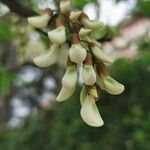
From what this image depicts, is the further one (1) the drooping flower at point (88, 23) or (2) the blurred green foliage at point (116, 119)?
(2) the blurred green foliage at point (116, 119)

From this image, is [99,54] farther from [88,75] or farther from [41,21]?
[41,21]

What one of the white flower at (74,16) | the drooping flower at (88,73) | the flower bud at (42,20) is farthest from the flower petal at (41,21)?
the drooping flower at (88,73)

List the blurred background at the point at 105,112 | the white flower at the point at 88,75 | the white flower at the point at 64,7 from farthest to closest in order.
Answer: the blurred background at the point at 105,112
the white flower at the point at 64,7
the white flower at the point at 88,75

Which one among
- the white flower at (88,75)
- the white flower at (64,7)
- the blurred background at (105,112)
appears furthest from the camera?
the blurred background at (105,112)

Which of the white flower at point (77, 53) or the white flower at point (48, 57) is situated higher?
the white flower at point (77, 53)

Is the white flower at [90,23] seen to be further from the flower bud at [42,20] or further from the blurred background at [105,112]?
the blurred background at [105,112]

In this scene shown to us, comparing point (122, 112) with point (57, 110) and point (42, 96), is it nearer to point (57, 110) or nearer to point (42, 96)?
point (57, 110)

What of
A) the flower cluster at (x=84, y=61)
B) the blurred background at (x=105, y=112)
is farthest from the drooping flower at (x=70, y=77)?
the blurred background at (x=105, y=112)

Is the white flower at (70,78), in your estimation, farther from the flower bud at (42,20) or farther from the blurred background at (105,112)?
the blurred background at (105,112)

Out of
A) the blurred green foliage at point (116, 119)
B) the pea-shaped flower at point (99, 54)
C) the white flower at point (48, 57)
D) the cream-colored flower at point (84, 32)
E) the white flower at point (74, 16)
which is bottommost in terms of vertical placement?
the blurred green foliage at point (116, 119)

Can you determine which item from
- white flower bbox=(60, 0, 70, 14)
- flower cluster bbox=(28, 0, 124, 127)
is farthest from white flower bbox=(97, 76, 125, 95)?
white flower bbox=(60, 0, 70, 14)
